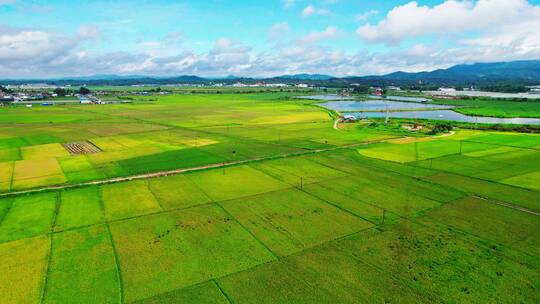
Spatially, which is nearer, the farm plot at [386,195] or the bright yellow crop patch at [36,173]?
the farm plot at [386,195]

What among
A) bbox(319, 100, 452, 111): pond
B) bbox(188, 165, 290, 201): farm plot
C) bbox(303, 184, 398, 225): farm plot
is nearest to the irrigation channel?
bbox(319, 100, 452, 111): pond

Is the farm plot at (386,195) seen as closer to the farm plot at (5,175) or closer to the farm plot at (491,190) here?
the farm plot at (491,190)

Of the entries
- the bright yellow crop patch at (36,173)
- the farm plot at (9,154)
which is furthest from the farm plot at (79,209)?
the farm plot at (9,154)

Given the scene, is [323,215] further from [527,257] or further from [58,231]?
[58,231]

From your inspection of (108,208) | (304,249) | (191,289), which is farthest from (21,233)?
(304,249)

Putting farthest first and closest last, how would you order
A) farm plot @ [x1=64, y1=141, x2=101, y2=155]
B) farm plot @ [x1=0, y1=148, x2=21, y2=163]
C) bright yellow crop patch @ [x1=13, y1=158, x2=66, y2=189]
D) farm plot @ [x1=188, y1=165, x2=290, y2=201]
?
farm plot @ [x1=64, y1=141, x2=101, y2=155]
farm plot @ [x1=0, y1=148, x2=21, y2=163]
bright yellow crop patch @ [x1=13, y1=158, x2=66, y2=189]
farm plot @ [x1=188, y1=165, x2=290, y2=201]

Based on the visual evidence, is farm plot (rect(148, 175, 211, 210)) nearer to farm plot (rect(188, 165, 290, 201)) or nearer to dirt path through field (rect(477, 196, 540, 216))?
farm plot (rect(188, 165, 290, 201))

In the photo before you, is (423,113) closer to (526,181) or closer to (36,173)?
(526,181)
